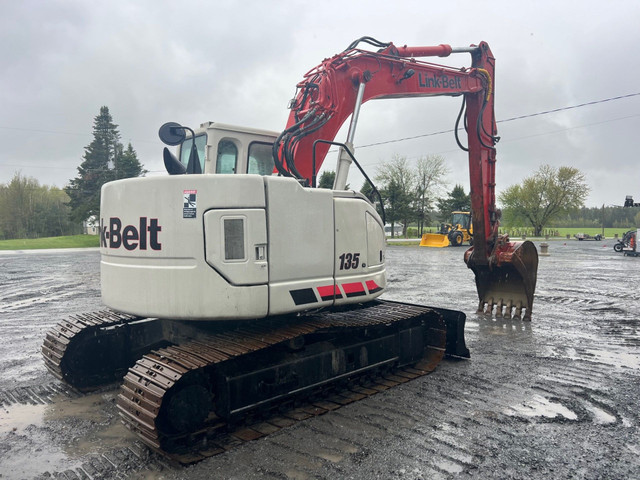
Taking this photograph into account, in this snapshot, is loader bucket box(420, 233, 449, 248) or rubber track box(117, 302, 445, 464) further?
loader bucket box(420, 233, 449, 248)

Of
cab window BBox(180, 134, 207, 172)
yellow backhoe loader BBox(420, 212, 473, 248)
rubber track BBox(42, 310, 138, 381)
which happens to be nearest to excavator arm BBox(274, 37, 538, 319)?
cab window BBox(180, 134, 207, 172)

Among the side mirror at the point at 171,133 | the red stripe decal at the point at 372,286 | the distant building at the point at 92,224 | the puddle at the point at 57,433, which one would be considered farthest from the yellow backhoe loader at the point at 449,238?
the distant building at the point at 92,224

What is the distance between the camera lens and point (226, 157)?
5.11 m

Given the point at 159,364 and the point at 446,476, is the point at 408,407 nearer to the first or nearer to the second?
the point at 446,476

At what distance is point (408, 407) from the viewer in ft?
15.3

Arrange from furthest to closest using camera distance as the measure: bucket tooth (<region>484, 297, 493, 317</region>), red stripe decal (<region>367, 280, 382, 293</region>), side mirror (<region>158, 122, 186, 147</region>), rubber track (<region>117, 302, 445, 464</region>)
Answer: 1. bucket tooth (<region>484, 297, 493, 317</region>)
2. red stripe decal (<region>367, 280, 382, 293</region>)
3. side mirror (<region>158, 122, 186, 147</region>)
4. rubber track (<region>117, 302, 445, 464</region>)

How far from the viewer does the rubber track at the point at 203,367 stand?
11.9 feet

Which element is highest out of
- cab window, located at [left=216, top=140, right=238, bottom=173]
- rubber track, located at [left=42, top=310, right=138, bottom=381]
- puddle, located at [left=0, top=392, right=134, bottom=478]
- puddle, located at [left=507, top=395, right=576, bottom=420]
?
cab window, located at [left=216, top=140, right=238, bottom=173]

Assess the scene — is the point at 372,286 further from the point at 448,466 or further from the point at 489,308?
the point at 489,308

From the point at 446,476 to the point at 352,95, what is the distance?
15.8 feet

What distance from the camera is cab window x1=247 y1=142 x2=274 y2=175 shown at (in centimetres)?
523

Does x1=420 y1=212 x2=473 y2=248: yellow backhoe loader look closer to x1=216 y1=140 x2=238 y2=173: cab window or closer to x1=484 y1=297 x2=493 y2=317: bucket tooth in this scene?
x1=484 y1=297 x2=493 y2=317: bucket tooth

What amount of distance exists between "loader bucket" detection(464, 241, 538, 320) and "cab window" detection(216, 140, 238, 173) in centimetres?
562

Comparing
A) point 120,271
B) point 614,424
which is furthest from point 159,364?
point 614,424
